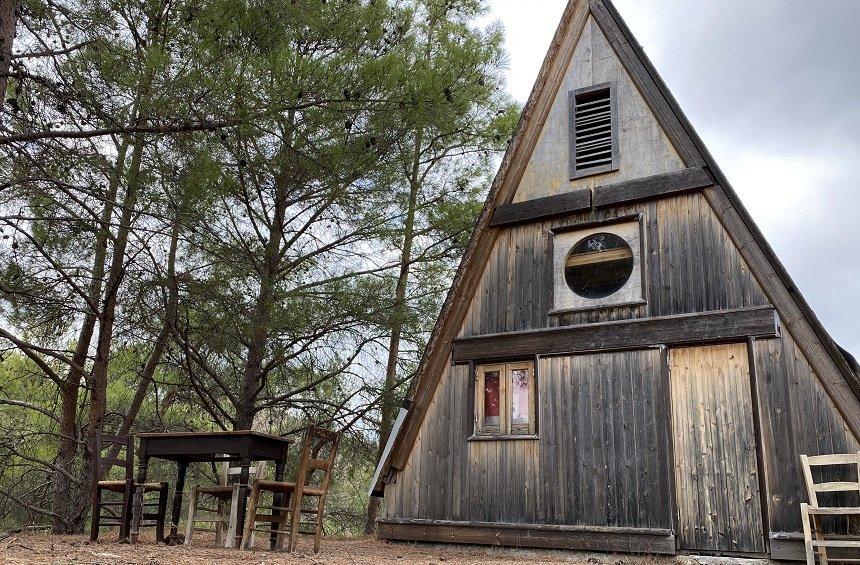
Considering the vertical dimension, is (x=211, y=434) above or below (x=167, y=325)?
below

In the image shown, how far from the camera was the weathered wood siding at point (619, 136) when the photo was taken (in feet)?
25.8

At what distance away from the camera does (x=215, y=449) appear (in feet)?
22.5

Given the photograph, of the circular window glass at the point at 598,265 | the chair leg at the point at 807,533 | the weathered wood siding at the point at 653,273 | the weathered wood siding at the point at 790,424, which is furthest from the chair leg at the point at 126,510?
the chair leg at the point at 807,533

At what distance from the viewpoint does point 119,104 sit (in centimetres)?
669

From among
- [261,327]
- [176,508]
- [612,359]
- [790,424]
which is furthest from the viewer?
[261,327]

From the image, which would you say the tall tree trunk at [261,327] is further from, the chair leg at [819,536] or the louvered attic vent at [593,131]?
the chair leg at [819,536]

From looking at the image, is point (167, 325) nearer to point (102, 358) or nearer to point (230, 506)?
point (102, 358)

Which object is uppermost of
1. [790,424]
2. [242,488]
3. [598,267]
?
[598,267]

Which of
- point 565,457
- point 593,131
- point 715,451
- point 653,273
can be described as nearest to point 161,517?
point 565,457

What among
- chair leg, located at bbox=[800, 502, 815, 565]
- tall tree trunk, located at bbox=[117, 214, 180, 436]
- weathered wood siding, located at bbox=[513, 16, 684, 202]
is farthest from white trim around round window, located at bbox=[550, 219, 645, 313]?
tall tree trunk, located at bbox=[117, 214, 180, 436]

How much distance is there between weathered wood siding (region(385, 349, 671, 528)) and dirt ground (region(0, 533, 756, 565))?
1.06 ft

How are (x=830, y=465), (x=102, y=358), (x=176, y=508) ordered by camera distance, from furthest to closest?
(x=102, y=358) < (x=176, y=508) < (x=830, y=465)

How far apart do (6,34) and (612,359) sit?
6198 millimetres

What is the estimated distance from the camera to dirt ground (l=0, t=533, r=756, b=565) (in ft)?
16.4
